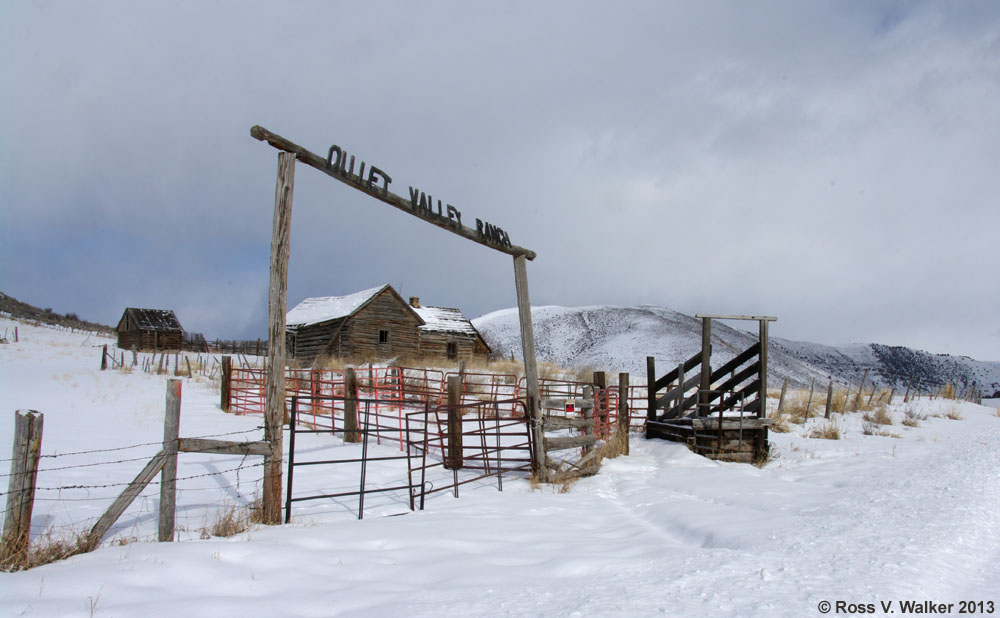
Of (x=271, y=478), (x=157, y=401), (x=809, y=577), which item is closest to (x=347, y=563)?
(x=271, y=478)

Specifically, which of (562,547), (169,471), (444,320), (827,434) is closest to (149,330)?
(444,320)

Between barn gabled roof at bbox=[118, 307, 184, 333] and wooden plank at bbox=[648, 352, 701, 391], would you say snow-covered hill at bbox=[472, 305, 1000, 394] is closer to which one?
wooden plank at bbox=[648, 352, 701, 391]

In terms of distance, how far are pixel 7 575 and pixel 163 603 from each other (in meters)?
1.29

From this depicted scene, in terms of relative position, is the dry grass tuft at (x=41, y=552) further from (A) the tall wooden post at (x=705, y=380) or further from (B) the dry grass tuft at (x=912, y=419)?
(B) the dry grass tuft at (x=912, y=419)

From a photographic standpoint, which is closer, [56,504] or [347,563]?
[347,563]

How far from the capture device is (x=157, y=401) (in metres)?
16.6

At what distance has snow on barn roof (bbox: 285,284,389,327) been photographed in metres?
34.1

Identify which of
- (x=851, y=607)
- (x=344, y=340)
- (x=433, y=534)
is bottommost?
A: (x=433, y=534)

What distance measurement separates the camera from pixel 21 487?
439cm

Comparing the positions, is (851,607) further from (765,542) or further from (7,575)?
(7,575)

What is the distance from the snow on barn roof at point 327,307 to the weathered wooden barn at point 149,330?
16.0m

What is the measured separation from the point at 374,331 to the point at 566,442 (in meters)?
26.0

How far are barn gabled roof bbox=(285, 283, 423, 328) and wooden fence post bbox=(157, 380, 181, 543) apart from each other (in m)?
28.2

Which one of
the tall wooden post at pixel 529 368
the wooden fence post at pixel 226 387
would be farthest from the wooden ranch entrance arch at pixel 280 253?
the wooden fence post at pixel 226 387
